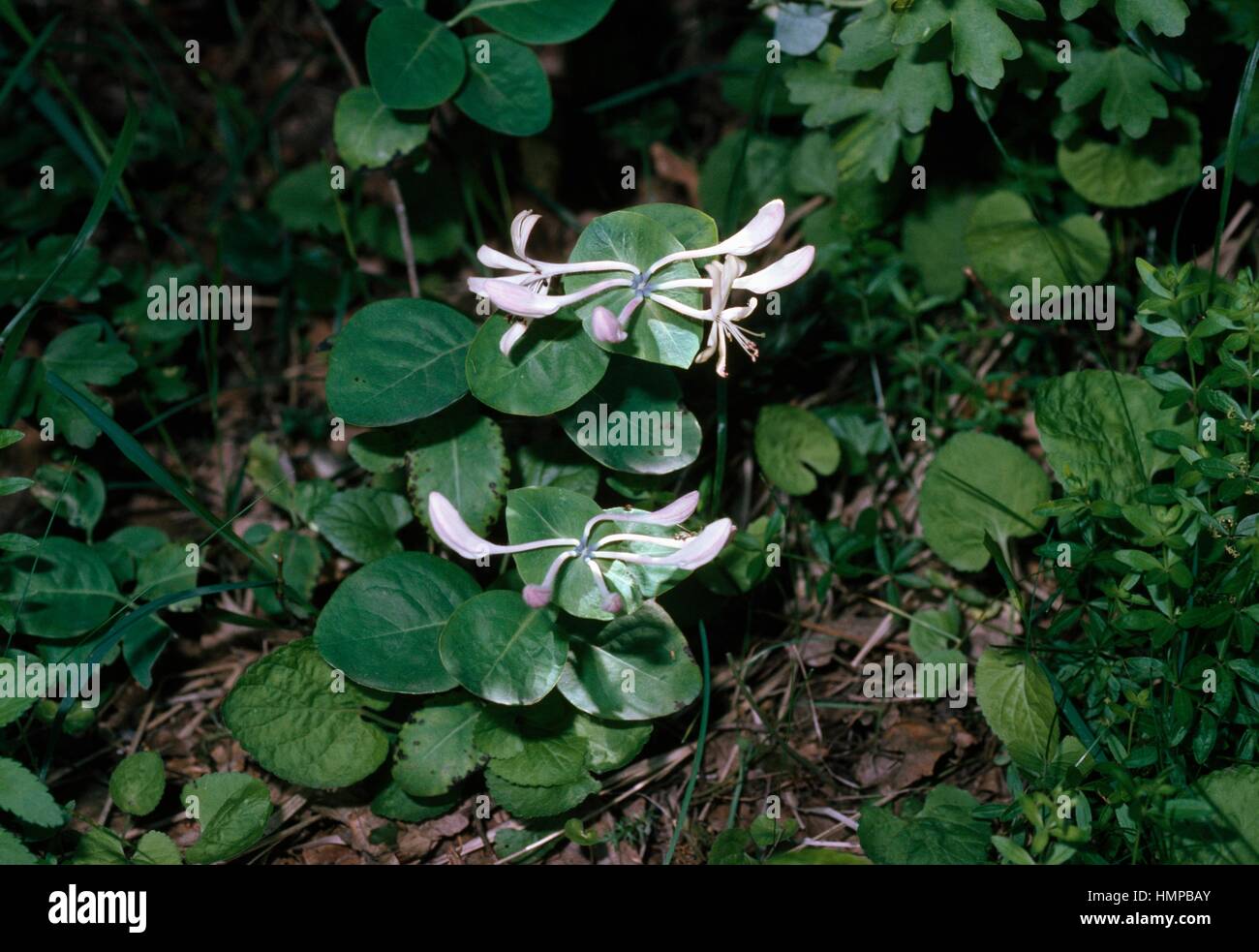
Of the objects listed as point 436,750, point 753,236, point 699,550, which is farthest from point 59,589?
point 753,236

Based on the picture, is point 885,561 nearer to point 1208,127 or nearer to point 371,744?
point 371,744

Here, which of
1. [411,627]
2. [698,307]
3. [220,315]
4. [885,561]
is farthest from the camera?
[220,315]

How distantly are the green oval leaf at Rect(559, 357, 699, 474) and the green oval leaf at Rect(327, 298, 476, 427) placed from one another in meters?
0.31

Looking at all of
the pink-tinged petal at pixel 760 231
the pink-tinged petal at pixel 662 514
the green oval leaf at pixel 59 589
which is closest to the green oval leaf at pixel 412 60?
the pink-tinged petal at pixel 760 231

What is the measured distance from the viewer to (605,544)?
222 cm

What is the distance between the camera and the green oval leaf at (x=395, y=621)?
241cm

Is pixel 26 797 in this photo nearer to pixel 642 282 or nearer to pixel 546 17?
pixel 642 282

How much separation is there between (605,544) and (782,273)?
673 mm

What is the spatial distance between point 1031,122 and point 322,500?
237 centimetres

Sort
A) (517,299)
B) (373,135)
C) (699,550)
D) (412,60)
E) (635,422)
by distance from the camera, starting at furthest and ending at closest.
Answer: (373,135), (412,60), (635,422), (517,299), (699,550)

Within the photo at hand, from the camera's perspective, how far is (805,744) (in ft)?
9.11

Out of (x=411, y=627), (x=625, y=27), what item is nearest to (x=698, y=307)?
(x=411, y=627)

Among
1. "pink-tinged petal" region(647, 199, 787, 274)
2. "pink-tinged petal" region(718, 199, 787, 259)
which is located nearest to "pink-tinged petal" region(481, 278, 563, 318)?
"pink-tinged petal" region(647, 199, 787, 274)
